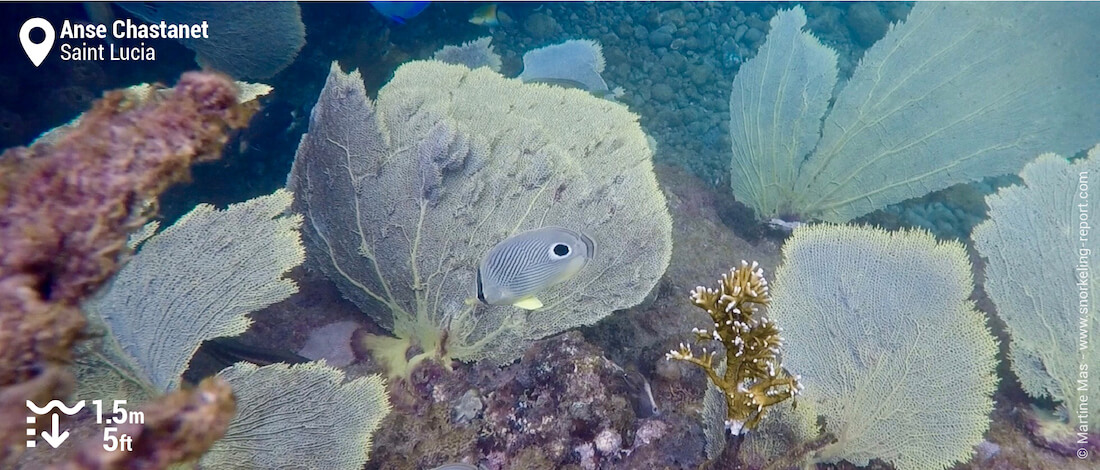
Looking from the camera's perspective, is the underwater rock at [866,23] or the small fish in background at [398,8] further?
the underwater rock at [866,23]

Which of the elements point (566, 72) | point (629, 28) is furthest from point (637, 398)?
point (629, 28)

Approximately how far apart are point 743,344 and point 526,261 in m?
0.90

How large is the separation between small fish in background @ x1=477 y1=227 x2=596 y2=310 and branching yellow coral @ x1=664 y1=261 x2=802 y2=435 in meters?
0.50

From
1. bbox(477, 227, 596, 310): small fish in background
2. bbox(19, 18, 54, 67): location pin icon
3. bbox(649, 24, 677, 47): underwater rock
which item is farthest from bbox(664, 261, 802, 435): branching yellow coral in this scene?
Result: bbox(649, 24, 677, 47): underwater rock

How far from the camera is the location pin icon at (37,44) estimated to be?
3947 millimetres

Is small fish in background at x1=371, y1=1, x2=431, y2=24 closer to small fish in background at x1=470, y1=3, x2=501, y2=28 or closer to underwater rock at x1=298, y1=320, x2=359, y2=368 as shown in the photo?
small fish in background at x1=470, y1=3, x2=501, y2=28

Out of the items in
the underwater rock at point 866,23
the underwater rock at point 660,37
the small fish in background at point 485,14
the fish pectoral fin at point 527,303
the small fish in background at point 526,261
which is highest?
the underwater rock at point 866,23

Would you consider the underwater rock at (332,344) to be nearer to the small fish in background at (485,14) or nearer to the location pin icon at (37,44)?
the location pin icon at (37,44)

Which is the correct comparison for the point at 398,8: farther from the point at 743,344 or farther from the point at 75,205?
the point at 743,344

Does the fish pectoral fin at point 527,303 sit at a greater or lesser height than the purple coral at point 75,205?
lesser

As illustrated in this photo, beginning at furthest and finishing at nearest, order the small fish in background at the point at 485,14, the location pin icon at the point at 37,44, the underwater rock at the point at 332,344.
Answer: the small fish in background at the point at 485,14, the location pin icon at the point at 37,44, the underwater rock at the point at 332,344

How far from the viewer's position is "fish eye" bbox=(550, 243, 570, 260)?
2.18 metres

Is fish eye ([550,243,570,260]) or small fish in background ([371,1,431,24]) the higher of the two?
small fish in background ([371,1,431,24])

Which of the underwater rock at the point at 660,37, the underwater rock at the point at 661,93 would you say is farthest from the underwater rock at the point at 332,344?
the underwater rock at the point at 660,37
